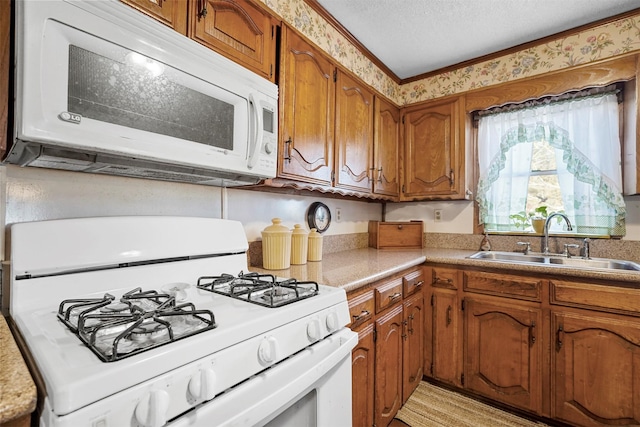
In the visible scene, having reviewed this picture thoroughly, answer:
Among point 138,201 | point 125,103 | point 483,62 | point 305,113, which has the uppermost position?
point 483,62

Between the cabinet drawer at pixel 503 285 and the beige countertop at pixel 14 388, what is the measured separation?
2.02 meters

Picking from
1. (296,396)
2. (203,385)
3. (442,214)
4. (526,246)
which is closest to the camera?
(203,385)

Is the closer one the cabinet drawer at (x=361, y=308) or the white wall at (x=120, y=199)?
the white wall at (x=120, y=199)

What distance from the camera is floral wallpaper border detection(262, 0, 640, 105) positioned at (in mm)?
1712

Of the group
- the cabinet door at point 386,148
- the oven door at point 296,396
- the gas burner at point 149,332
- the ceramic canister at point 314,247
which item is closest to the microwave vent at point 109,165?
the gas burner at point 149,332

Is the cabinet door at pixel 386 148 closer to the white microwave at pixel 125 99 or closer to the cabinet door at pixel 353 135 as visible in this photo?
the cabinet door at pixel 353 135

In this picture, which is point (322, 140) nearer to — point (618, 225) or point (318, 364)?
point (318, 364)

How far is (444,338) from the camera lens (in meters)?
2.03

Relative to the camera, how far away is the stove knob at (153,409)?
528mm

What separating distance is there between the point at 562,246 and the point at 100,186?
8.93 feet

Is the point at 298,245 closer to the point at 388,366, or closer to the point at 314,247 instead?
the point at 314,247

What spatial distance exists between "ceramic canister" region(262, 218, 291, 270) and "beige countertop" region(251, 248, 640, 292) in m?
0.04

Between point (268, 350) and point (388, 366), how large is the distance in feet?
3.53

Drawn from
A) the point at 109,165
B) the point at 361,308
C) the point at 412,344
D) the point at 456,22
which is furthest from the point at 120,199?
the point at 456,22
